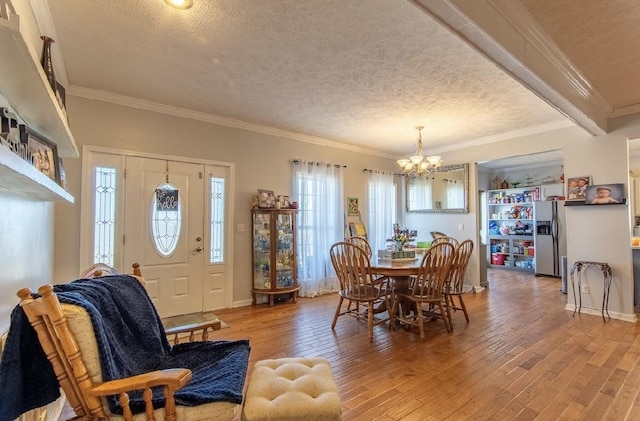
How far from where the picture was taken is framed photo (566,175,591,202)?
13.3 feet

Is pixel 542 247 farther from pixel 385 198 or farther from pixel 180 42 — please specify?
pixel 180 42

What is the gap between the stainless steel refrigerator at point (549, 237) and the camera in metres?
6.61

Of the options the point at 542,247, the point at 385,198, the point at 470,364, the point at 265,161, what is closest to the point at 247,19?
the point at 265,161

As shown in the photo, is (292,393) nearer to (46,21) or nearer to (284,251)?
(46,21)

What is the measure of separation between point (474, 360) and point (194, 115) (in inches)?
159

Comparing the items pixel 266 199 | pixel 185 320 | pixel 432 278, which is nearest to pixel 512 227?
pixel 432 278

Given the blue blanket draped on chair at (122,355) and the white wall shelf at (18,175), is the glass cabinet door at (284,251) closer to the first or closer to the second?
the blue blanket draped on chair at (122,355)

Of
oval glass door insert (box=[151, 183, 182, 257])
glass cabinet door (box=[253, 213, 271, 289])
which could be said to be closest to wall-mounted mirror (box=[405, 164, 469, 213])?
glass cabinet door (box=[253, 213, 271, 289])

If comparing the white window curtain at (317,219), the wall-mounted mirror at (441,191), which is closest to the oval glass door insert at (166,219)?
the white window curtain at (317,219)

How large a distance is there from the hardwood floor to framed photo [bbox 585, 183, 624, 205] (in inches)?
55.9

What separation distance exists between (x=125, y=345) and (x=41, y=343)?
1.57 ft

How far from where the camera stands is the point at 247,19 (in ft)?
7.03

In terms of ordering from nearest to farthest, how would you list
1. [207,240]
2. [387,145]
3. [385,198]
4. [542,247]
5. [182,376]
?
[182,376] → [207,240] → [387,145] → [385,198] → [542,247]

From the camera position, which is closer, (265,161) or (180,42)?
(180,42)
